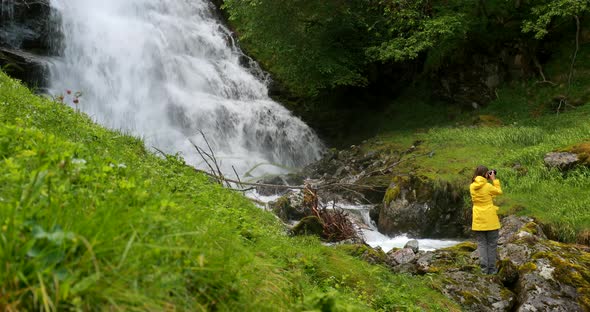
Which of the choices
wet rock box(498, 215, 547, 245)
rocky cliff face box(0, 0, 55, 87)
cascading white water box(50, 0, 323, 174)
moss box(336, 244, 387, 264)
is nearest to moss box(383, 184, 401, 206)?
A: wet rock box(498, 215, 547, 245)

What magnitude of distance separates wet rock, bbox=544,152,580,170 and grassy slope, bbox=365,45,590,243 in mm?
192

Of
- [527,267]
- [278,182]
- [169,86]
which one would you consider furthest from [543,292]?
[169,86]

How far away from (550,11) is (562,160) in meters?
9.62

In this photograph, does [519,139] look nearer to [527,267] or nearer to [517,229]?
[517,229]

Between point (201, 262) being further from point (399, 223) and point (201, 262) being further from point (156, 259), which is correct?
point (399, 223)

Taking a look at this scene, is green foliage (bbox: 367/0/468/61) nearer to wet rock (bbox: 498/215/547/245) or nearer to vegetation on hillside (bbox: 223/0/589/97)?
vegetation on hillside (bbox: 223/0/589/97)

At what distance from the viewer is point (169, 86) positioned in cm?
2061

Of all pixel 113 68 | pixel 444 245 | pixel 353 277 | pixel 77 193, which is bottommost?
pixel 113 68

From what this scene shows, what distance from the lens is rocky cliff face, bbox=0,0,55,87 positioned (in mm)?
17312

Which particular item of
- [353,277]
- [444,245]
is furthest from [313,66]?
[353,277]

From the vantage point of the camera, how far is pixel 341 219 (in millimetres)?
10445

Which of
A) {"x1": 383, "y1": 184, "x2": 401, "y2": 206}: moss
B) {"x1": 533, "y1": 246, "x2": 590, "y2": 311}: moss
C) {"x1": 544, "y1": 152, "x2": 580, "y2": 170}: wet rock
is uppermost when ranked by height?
{"x1": 544, "y1": 152, "x2": 580, "y2": 170}: wet rock

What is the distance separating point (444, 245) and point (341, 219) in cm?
250

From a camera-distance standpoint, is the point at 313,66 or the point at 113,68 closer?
the point at 113,68
